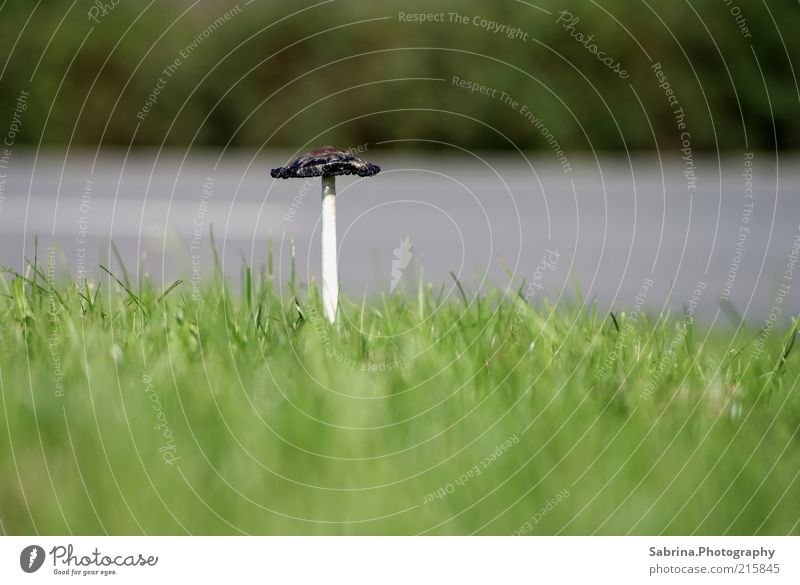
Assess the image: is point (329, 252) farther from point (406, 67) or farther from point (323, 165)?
point (406, 67)

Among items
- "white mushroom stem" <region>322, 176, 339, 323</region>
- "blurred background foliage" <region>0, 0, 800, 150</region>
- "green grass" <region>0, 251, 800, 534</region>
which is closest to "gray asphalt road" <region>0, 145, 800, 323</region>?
"blurred background foliage" <region>0, 0, 800, 150</region>

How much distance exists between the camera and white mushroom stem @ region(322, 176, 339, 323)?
2.11 metres

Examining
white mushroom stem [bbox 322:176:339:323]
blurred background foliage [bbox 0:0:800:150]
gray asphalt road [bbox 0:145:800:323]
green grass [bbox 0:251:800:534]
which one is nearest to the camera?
green grass [bbox 0:251:800:534]

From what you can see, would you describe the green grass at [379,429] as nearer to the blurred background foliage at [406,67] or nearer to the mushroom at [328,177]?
the mushroom at [328,177]

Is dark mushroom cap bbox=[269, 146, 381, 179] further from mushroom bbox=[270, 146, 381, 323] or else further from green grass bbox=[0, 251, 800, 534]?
green grass bbox=[0, 251, 800, 534]

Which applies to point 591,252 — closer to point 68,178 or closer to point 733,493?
point 733,493

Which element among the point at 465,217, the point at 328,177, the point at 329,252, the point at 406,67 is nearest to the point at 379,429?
the point at 329,252

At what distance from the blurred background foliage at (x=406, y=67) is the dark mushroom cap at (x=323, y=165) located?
7231 millimetres

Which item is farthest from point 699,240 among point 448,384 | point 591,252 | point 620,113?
point 448,384

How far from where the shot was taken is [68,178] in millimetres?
12742

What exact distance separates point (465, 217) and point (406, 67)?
182 centimetres

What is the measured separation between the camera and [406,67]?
984 cm

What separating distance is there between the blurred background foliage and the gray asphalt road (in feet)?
2.82
